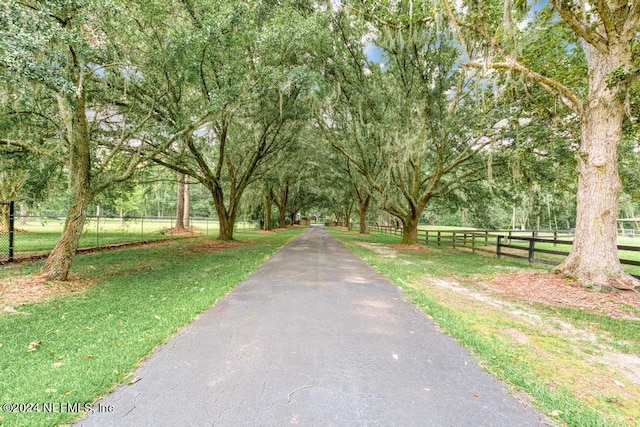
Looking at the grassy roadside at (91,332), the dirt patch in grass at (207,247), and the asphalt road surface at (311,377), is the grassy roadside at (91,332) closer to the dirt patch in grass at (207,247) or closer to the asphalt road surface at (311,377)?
the asphalt road surface at (311,377)

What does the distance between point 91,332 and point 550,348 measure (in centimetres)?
560

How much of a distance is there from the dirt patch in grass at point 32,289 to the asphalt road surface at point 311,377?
10.7 feet

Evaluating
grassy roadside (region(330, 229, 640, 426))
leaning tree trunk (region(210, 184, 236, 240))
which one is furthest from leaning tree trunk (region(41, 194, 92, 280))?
leaning tree trunk (region(210, 184, 236, 240))

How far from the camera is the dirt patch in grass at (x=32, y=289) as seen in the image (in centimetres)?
495

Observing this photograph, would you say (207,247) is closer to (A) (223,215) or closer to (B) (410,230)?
(A) (223,215)

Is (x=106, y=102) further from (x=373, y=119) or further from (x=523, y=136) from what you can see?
(x=523, y=136)

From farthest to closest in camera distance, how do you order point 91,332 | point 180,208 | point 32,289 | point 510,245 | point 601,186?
1. point 180,208
2. point 510,245
3. point 601,186
4. point 32,289
5. point 91,332

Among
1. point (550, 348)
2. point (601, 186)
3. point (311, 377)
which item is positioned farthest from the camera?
point (601, 186)

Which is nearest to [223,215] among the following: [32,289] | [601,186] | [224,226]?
[224,226]

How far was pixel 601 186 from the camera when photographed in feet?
21.5

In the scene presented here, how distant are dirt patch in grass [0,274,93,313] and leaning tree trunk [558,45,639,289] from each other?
10.7 meters

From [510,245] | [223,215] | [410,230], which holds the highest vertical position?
[223,215]

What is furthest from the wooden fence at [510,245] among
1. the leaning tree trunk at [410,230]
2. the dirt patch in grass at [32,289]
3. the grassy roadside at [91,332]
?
the dirt patch in grass at [32,289]

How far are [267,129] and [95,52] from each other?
30.9 feet
